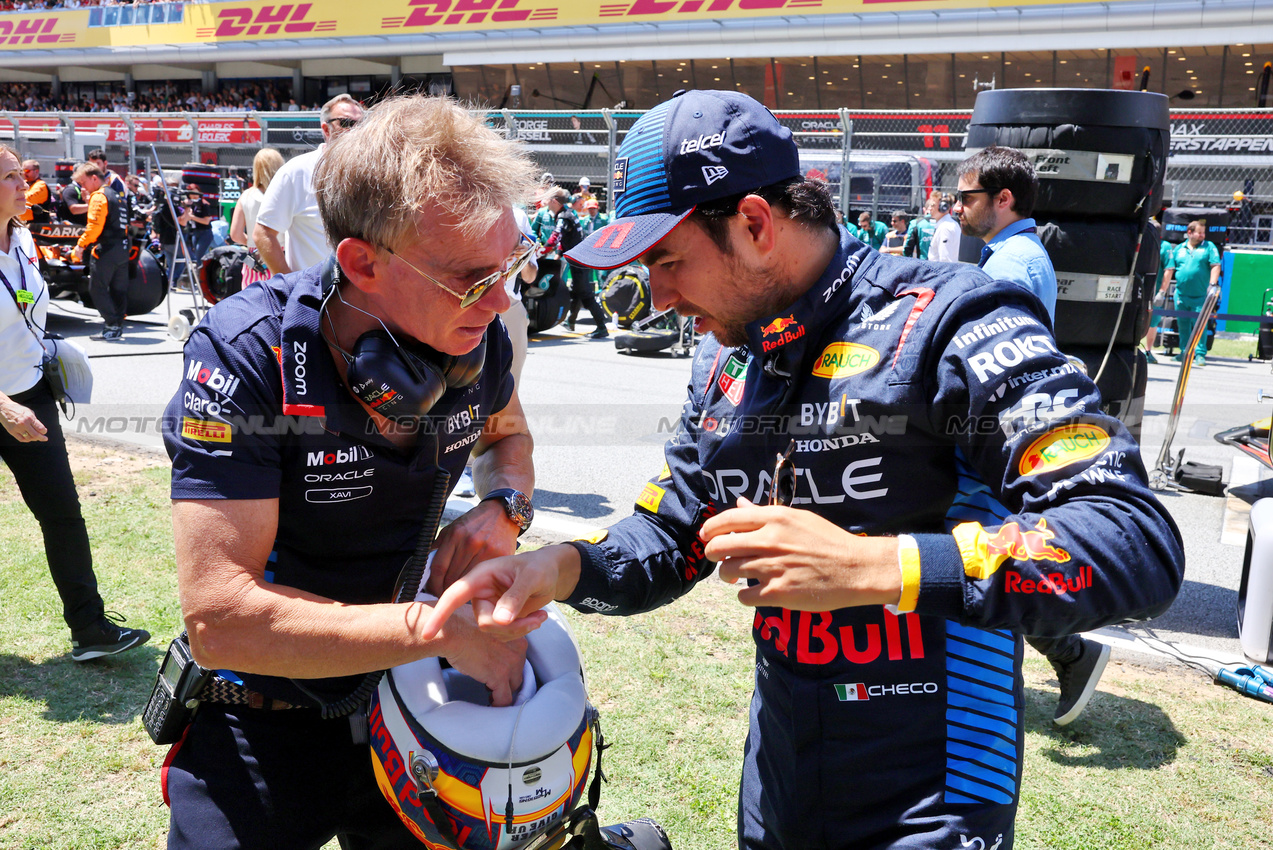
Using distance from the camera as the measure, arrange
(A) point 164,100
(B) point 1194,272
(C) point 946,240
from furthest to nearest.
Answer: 1. (A) point 164,100
2. (B) point 1194,272
3. (C) point 946,240

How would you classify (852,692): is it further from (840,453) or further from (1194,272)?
(1194,272)

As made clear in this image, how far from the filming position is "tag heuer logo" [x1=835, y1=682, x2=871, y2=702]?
5.59ft

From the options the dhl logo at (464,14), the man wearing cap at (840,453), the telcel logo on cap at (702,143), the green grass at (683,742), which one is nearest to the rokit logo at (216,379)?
the man wearing cap at (840,453)

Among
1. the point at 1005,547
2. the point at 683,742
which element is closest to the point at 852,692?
the point at 1005,547

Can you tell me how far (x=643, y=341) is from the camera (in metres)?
13.0

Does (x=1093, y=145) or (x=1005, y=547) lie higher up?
(x=1093, y=145)

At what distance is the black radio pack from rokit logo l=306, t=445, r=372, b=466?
503 mm

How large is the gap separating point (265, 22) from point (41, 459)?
4612 cm

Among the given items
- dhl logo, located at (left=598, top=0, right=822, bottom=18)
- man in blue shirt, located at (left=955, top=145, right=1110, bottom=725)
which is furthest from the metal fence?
dhl logo, located at (left=598, top=0, right=822, bottom=18)

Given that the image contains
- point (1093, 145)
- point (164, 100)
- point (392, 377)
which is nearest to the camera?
point (392, 377)

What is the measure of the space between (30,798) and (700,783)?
2.38 m

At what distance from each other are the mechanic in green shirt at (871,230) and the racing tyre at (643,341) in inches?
197

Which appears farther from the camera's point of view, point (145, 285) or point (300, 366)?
point (145, 285)

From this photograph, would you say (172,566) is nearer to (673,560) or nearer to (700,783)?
(700,783)
